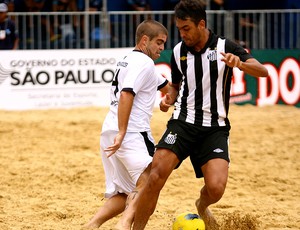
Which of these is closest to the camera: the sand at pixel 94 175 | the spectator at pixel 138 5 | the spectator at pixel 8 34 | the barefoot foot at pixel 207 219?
the barefoot foot at pixel 207 219

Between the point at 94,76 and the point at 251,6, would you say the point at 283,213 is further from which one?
the point at 251,6

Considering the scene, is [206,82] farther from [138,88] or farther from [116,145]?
[116,145]

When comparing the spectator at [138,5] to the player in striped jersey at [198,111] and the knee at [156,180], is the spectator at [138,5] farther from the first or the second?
the knee at [156,180]

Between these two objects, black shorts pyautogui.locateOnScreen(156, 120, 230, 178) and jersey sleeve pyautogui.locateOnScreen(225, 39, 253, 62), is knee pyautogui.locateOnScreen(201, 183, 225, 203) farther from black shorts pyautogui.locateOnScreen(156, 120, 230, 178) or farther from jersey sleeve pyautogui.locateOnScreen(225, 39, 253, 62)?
jersey sleeve pyautogui.locateOnScreen(225, 39, 253, 62)

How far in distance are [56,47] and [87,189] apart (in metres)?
7.60

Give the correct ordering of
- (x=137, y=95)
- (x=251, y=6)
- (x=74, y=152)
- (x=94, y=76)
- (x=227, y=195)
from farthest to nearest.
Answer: (x=251, y=6) < (x=94, y=76) < (x=74, y=152) < (x=227, y=195) < (x=137, y=95)

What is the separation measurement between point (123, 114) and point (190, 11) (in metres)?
1.07

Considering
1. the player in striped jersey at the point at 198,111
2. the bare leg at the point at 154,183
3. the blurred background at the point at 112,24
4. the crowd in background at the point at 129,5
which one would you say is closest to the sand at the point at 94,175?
the player in striped jersey at the point at 198,111

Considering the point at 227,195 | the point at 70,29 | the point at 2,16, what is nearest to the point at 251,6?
the point at 70,29

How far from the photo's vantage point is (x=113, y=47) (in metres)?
16.7

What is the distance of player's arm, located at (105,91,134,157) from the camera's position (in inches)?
255

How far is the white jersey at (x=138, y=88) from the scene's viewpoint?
6660 millimetres

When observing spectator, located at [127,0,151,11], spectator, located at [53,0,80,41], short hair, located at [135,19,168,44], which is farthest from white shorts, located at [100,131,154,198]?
spectator, located at [127,0,151,11]

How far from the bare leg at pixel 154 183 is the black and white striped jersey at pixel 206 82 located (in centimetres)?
43
